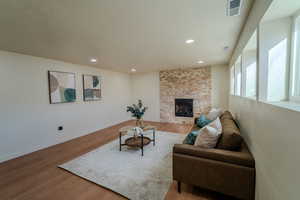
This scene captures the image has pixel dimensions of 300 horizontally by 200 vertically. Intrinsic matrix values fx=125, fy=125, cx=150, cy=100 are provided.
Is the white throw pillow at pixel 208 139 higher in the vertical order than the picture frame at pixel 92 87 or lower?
lower

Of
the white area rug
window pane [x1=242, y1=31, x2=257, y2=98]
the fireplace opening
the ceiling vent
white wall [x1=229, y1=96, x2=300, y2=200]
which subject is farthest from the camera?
the fireplace opening

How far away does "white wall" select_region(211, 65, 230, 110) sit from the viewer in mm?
4559

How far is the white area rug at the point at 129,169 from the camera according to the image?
1777 millimetres

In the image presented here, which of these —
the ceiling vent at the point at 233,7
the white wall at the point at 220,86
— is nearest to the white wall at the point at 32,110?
the ceiling vent at the point at 233,7

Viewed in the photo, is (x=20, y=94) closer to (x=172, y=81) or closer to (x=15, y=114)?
(x=15, y=114)

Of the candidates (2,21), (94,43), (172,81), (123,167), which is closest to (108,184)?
(123,167)

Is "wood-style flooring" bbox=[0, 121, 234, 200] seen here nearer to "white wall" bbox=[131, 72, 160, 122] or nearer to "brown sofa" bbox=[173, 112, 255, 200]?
"brown sofa" bbox=[173, 112, 255, 200]

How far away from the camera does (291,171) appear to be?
30.8 inches

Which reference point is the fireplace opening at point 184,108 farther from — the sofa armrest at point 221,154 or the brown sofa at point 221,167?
the sofa armrest at point 221,154

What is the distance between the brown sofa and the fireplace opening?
3387mm

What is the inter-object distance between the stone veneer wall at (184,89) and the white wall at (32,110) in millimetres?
2975

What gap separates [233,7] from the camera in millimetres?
1409

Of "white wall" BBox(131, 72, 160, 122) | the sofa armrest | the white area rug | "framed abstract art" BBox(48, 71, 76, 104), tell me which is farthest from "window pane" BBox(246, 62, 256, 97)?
"framed abstract art" BBox(48, 71, 76, 104)

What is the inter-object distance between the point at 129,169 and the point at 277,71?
2.42 meters
